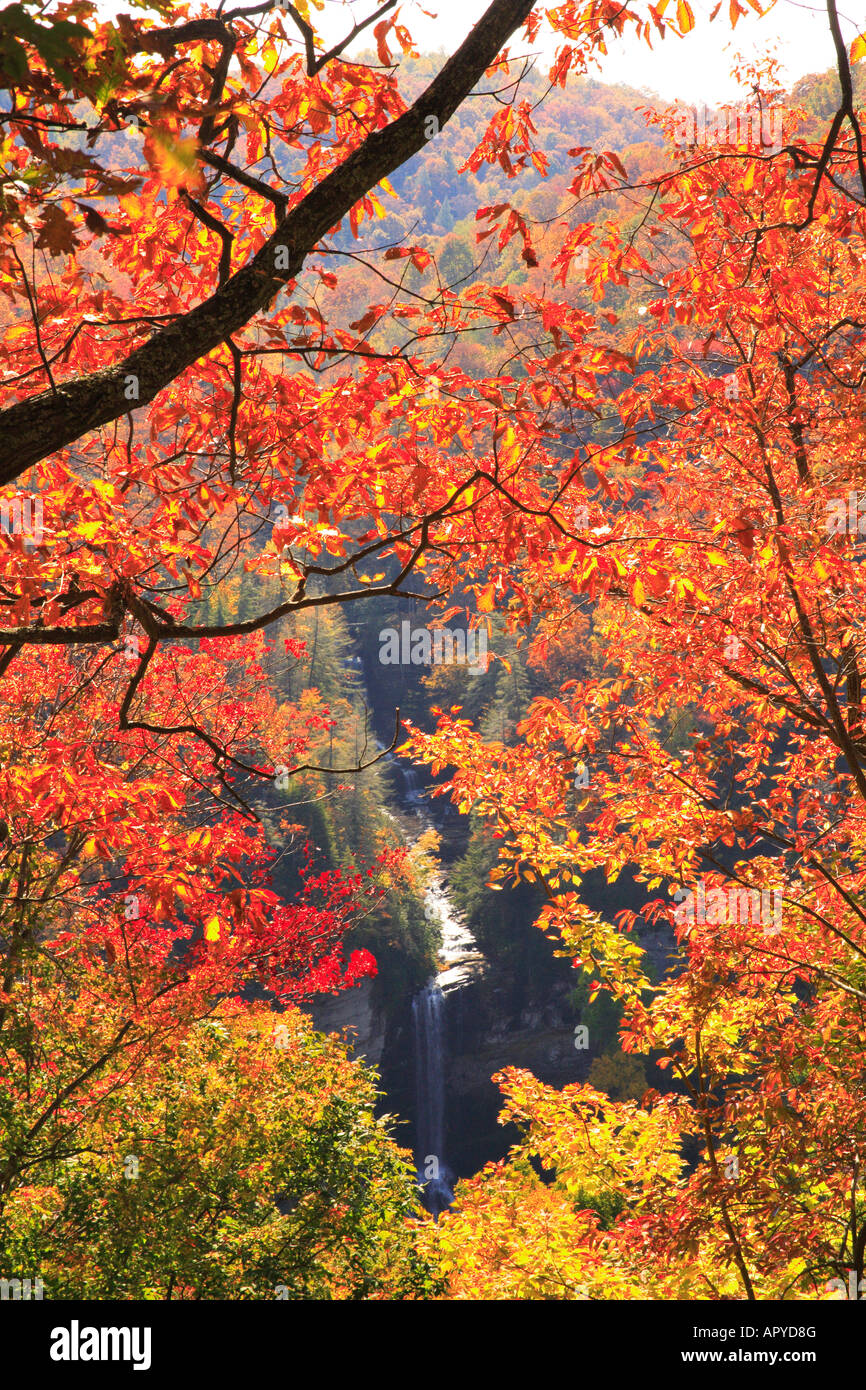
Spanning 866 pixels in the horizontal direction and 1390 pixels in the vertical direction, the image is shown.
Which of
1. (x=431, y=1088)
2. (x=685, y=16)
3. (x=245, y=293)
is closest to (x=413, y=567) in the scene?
(x=245, y=293)

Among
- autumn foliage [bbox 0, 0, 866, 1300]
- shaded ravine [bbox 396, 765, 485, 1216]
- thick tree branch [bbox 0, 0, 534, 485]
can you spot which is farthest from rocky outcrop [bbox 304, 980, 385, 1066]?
thick tree branch [bbox 0, 0, 534, 485]

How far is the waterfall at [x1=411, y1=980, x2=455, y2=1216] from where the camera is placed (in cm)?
2189

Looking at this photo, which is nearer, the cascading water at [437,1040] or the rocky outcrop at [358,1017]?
the cascading water at [437,1040]

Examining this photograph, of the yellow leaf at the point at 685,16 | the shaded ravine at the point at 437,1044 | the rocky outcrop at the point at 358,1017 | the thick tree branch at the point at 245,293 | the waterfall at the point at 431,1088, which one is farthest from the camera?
the rocky outcrop at the point at 358,1017

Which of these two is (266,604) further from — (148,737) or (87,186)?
(87,186)

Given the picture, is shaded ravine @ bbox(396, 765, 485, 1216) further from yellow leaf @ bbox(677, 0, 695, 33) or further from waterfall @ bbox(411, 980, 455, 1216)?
yellow leaf @ bbox(677, 0, 695, 33)

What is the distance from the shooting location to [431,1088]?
2381 cm

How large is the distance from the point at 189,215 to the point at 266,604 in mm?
34587

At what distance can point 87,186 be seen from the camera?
71.7 inches

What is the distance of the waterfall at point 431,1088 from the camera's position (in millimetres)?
21891

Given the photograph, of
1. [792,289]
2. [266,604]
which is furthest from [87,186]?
[266,604]

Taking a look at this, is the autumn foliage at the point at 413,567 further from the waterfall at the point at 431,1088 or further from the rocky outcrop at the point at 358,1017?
the rocky outcrop at the point at 358,1017

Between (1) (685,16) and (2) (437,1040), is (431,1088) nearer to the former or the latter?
(2) (437,1040)

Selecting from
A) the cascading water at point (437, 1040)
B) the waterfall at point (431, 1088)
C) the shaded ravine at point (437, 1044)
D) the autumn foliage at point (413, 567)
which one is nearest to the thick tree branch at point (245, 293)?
the autumn foliage at point (413, 567)
